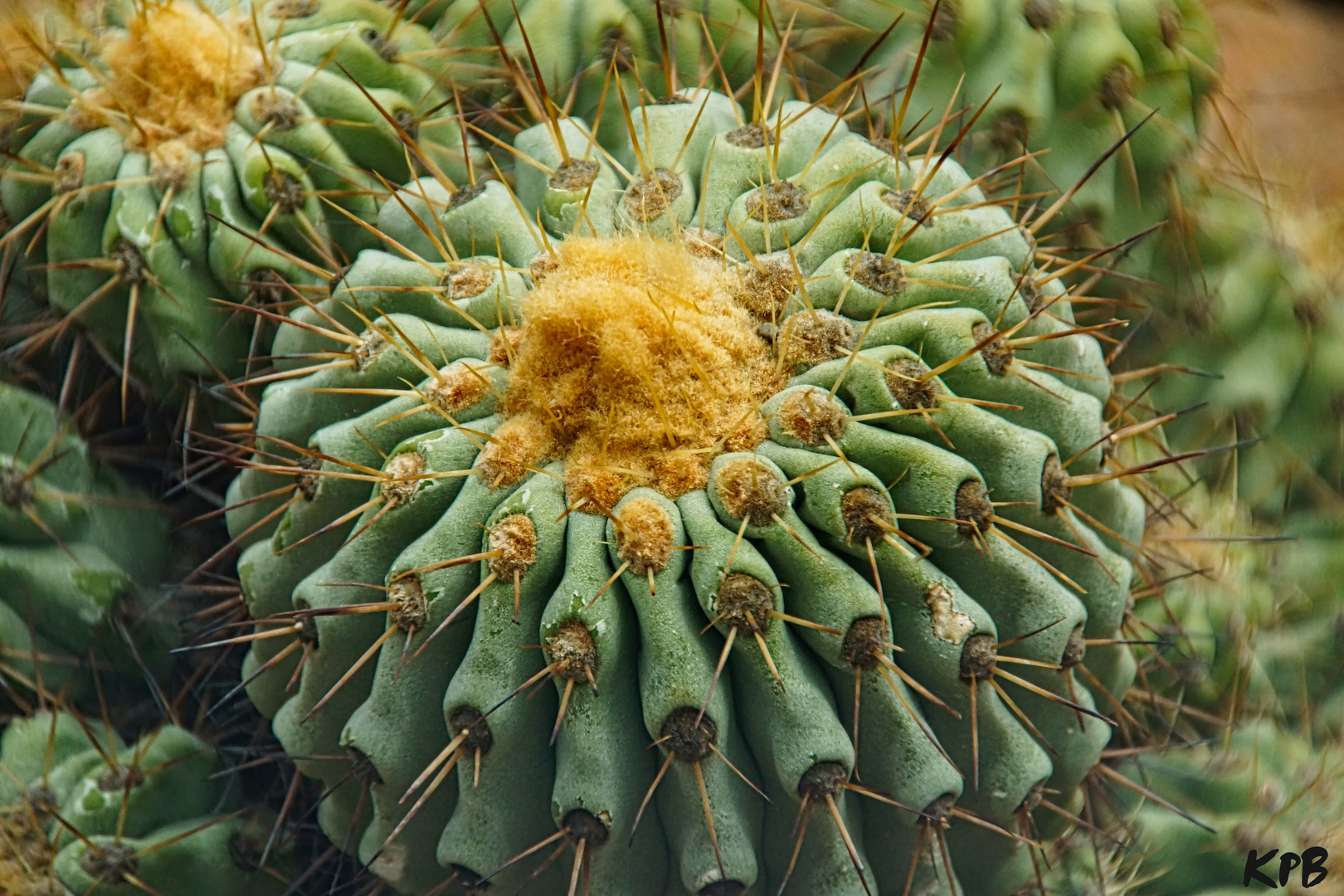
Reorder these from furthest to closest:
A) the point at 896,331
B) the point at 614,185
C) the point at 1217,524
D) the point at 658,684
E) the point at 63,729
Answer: the point at 1217,524 < the point at 63,729 < the point at 614,185 < the point at 896,331 < the point at 658,684

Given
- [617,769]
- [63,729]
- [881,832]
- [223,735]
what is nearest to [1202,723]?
[881,832]

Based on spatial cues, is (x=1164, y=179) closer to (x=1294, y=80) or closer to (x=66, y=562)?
(x=66, y=562)

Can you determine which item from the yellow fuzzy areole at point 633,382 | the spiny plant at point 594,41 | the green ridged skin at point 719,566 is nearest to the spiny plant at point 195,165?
the spiny plant at point 594,41

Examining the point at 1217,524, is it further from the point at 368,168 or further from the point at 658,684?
the point at 368,168

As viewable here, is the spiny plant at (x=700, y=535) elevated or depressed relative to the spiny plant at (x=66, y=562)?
elevated

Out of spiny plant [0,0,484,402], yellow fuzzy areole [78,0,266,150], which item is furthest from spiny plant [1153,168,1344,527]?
yellow fuzzy areole [78,0,266,150]

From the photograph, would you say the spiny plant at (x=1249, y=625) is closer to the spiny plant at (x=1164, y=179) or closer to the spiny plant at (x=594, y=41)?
the spiny plant at (x=1164, y=179)
